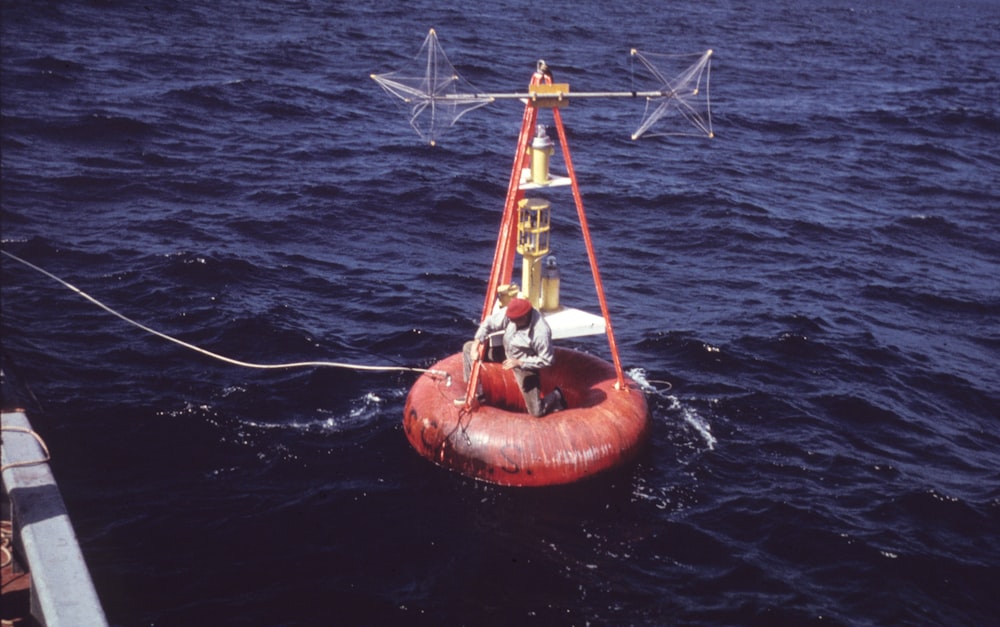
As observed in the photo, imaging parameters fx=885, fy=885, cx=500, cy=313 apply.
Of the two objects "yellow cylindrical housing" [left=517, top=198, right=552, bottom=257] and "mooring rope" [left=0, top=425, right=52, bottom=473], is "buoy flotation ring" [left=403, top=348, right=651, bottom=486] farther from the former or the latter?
"mooring rope" [left=0, top=425, right=52, bottom=473]

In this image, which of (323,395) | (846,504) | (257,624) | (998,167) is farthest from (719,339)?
(998,167)

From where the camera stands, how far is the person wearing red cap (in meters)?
10.7

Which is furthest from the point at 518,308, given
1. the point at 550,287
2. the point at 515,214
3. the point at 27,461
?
the point at 27,461

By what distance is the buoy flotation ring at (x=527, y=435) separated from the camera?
Answer: 10797 mm

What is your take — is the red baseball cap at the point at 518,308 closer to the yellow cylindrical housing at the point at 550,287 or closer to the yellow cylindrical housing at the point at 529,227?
the yellow cylindrical housing at the point at 529,227

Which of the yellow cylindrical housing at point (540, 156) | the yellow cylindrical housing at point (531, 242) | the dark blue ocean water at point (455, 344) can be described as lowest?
the dark blue ocean water at point (455, 344)

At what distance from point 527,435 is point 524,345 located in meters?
1.11

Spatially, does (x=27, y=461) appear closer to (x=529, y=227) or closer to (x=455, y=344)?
(x=529, y=227)

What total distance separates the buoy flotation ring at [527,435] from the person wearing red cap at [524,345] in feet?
1.05

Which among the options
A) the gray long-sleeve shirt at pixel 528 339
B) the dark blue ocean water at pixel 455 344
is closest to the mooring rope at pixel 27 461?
the dark blue ocean water at pixel 455 344

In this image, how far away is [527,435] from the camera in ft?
35.6

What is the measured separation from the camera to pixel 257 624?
29.2ft

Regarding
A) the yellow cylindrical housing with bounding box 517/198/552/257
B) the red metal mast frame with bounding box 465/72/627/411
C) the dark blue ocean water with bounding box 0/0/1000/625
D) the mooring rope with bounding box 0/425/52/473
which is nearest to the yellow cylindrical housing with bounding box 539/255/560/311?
the yellow cylindrical housing with bounding box 517/198/552/257

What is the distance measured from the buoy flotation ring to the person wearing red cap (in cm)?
32
